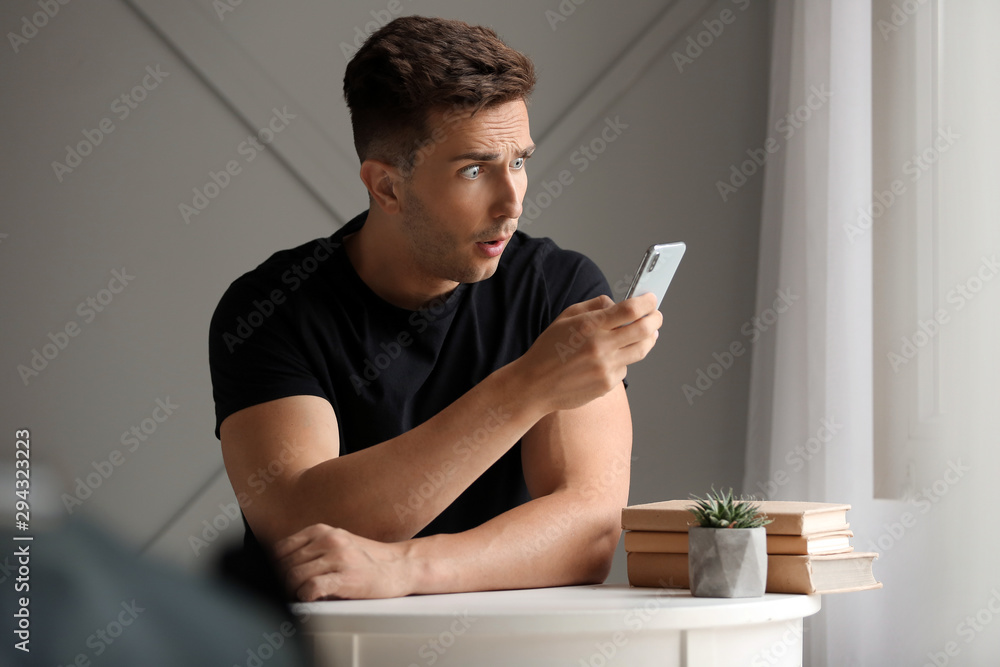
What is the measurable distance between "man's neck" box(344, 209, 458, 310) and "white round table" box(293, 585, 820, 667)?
0.69m

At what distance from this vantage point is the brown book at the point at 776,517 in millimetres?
1042

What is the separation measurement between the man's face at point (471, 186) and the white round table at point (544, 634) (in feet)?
2.06

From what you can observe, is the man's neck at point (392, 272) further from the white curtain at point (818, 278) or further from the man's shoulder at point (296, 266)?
the white curtain at point (818, 278)

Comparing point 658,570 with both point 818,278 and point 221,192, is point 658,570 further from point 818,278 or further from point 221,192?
point 221,192

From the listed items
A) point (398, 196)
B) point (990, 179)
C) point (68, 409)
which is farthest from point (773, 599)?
point (68, 409)

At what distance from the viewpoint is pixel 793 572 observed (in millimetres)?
1036

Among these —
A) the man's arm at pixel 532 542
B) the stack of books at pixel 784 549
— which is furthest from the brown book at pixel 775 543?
the man's arm at pixel 532 542

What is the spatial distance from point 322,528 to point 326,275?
573 millimetres

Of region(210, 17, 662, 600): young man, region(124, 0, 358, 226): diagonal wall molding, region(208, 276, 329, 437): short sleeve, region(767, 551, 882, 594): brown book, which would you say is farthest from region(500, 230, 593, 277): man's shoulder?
region(124, 0, 358, 226): diagonal wall molding

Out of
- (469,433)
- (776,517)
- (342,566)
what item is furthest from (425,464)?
(776,517)

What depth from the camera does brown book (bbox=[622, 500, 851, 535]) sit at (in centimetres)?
104

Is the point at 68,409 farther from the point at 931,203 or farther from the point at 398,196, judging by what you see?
the point at 931,203

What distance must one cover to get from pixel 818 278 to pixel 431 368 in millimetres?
1067

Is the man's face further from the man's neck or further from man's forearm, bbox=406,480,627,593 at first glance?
man's forearm, bbox=406,480,627,593
